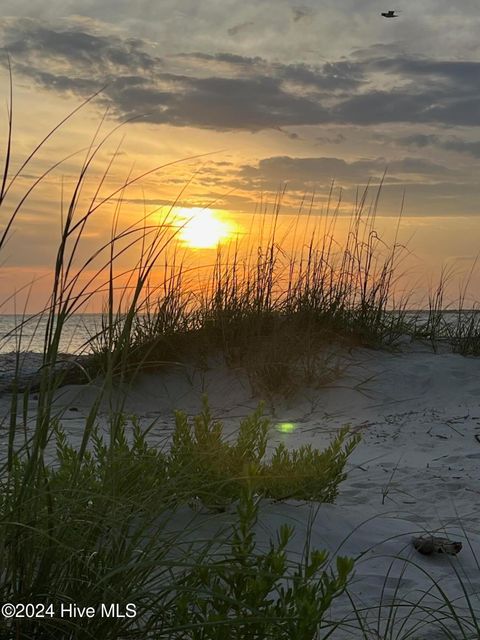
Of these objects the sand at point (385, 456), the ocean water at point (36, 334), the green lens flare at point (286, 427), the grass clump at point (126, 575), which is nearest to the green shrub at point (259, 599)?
the grass clump at point (126, 575)

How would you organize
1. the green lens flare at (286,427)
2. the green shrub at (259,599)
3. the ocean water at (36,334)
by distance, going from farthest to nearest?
the green lens flare at (286,427)
the ocean water at (36,334)
the green shrub at (259,599)

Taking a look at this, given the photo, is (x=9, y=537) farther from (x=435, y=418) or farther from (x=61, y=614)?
(x=435, y=418)

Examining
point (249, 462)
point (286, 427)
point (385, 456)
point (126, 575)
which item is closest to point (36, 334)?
point (286, 427)

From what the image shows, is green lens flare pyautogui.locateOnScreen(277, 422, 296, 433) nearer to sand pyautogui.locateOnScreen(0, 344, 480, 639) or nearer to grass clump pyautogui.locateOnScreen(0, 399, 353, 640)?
sand pyautogui.locateOnScreen(0, 344, 480, 639)

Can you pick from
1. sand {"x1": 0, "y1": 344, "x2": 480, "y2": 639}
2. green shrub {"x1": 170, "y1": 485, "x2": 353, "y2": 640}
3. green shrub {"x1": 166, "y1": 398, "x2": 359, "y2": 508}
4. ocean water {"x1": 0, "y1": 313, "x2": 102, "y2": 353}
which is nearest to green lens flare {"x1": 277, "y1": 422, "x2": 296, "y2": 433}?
sand {"x1": 0, "y1": 344, "x2": 480, "y2": 639}

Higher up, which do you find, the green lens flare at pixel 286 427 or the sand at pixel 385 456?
the sand at pixel 385 456

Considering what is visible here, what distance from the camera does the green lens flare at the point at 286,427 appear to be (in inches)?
209

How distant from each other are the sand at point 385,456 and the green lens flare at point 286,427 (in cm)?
3


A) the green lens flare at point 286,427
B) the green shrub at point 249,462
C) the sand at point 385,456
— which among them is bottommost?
the green lens flare at point 286,427

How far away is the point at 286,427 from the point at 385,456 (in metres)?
1.13

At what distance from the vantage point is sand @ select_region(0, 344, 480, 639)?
7.84 ft

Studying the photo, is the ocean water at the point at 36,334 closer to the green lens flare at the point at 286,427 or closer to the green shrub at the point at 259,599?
the green shrub at the point at 259,599

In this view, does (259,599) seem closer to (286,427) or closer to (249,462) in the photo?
(249,462)

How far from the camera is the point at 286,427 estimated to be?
5406 mm
